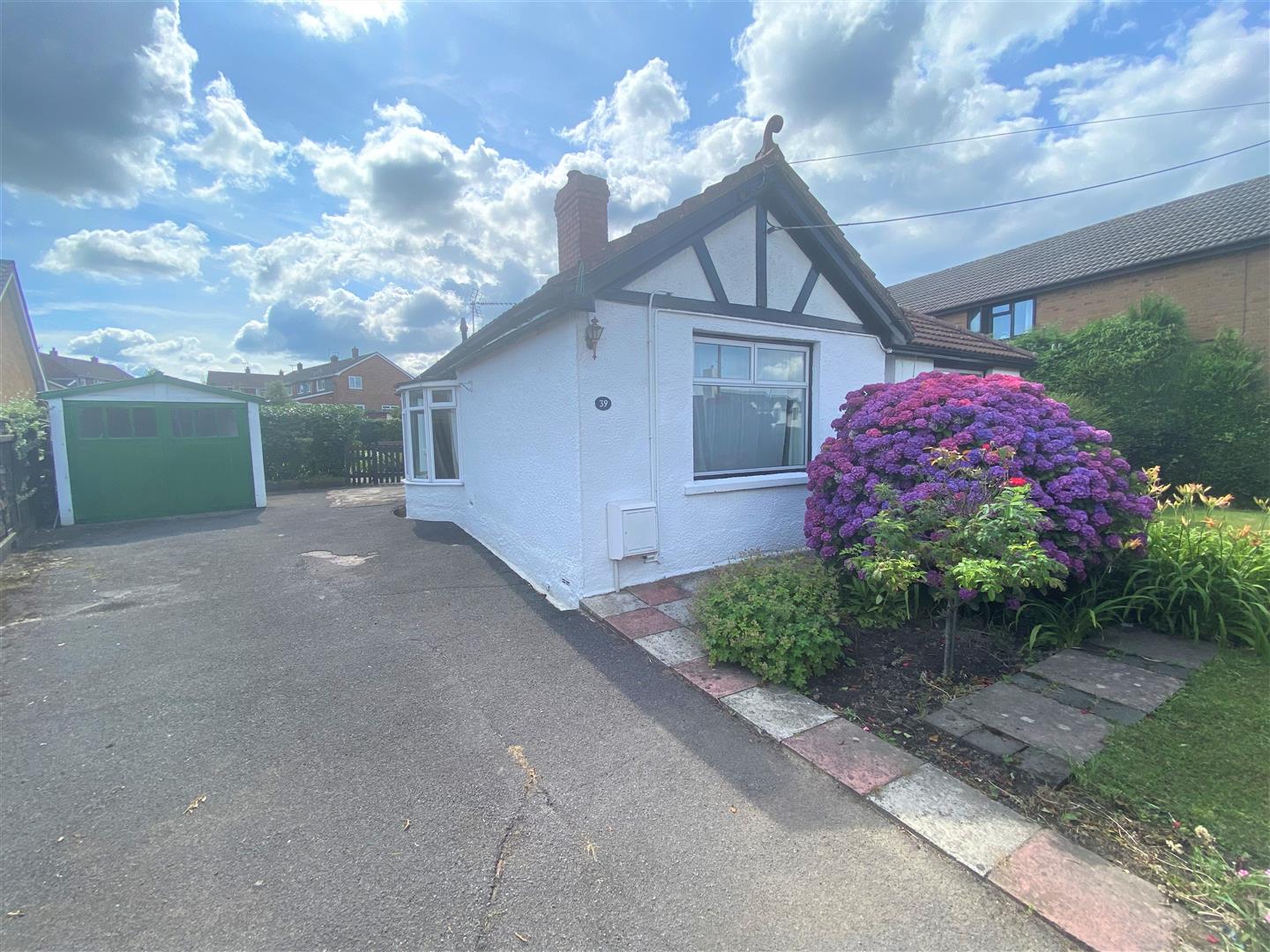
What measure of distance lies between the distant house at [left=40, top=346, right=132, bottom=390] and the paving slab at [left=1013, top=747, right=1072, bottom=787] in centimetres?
5561

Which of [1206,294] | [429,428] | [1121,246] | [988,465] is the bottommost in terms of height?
[988,465]

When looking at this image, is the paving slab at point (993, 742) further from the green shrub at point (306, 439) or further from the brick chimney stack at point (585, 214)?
the green shrub at point (306, 439)

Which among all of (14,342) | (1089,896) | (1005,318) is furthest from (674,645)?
(14,342)

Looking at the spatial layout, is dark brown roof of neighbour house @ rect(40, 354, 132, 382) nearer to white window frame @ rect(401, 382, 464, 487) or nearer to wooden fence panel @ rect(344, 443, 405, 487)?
wooden fence panel @ rect(344, 443, 405, 487)

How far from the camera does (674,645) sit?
180 inches

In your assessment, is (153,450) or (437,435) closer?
(437,435)

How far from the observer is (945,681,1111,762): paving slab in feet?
10.2

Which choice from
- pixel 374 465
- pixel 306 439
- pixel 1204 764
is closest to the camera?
pixel 1204 764

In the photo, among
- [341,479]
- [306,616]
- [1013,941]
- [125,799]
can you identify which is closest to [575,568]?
[306,616]

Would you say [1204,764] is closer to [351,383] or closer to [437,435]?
[437,435]

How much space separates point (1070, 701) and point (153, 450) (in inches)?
602

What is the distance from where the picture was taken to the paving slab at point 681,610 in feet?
16.4

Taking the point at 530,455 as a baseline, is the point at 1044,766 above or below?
below

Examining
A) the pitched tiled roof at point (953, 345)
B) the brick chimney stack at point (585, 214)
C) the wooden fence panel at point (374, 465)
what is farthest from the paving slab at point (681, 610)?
the wooden fence panel at point (374, 465)
